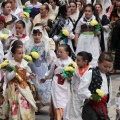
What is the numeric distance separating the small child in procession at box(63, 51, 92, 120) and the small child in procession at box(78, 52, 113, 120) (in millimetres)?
570

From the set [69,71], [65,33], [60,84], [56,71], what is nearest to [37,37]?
[56,71]

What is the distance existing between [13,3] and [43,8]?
76cm

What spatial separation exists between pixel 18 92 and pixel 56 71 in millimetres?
685

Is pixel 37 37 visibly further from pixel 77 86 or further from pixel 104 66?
pixel 104 66

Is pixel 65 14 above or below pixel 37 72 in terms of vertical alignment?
above

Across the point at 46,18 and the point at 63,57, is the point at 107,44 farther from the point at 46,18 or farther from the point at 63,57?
the point at 63,57

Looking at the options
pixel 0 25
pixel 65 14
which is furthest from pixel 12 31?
pixel 65 14

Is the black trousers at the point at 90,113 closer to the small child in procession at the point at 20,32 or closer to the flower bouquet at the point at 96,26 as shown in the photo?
the small child in procession at the point at 20,32

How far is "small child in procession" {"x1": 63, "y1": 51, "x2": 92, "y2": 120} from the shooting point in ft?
26.2

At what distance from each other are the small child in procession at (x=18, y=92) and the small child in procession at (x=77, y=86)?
2.32 ft

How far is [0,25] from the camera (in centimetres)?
1098

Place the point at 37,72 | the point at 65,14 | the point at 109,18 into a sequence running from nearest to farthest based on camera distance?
the point at 37,72, the point at 65,14, the point at 109,18

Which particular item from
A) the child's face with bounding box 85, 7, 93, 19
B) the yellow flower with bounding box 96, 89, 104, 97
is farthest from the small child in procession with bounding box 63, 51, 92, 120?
the child's face with bounding box 85, 7, 93, 19

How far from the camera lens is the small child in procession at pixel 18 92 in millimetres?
8711
